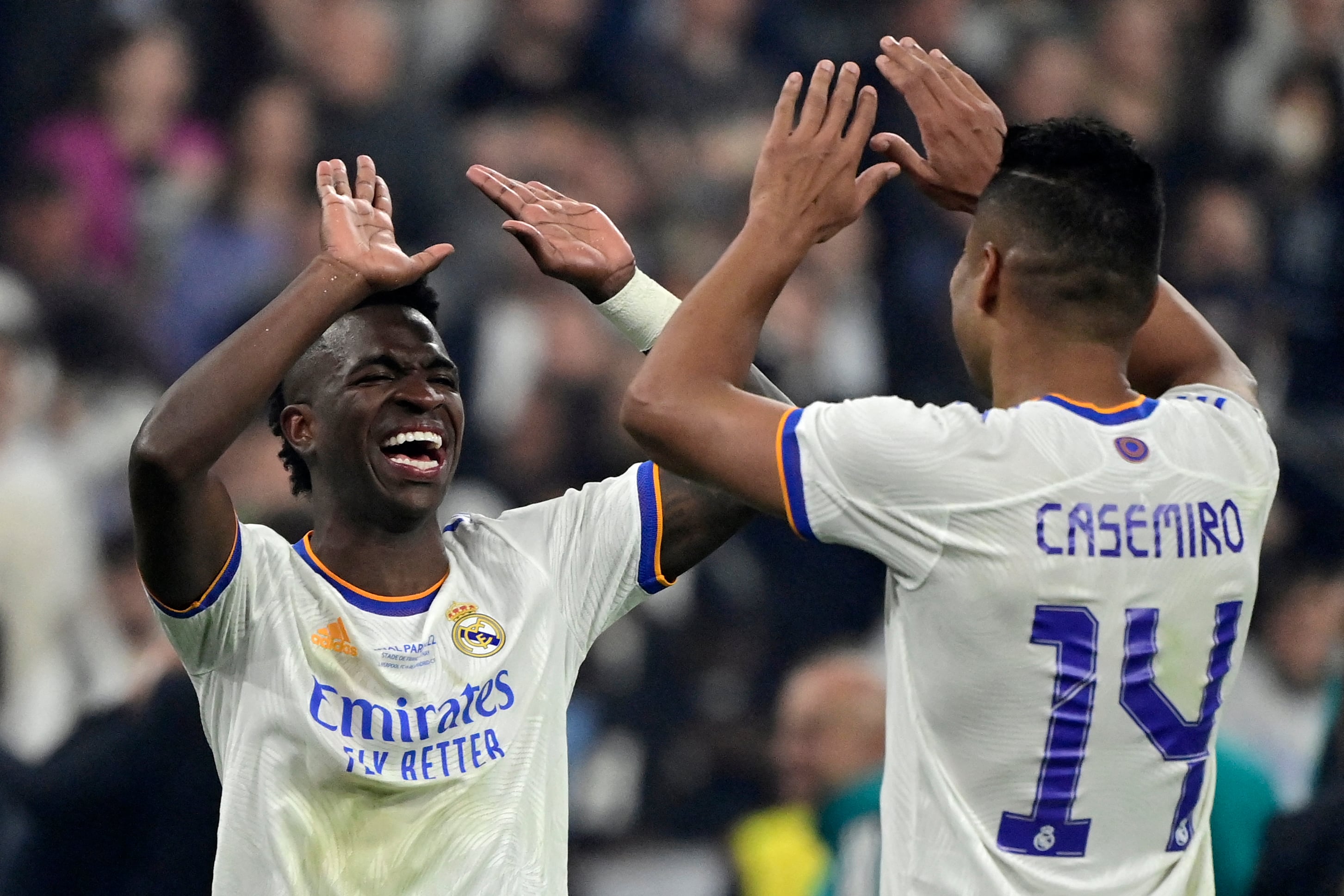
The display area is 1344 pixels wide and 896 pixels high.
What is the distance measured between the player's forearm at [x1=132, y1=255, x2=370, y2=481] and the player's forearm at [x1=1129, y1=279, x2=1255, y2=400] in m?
1.30

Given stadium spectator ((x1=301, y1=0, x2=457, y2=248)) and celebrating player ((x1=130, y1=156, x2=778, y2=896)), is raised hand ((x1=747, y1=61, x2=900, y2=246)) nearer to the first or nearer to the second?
celebrating player ((x1=130, y1=156, x2=778, y2=896))

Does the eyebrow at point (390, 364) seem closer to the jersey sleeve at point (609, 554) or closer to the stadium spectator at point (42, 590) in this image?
the jersey sleeve at point (609, 554)

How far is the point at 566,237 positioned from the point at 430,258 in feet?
1.09

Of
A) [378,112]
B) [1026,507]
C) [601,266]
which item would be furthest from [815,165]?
[378,112]

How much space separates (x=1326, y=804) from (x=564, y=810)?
13.6 feet

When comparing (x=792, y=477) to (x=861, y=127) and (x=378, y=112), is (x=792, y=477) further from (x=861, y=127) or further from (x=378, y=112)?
(x=378, y=112)

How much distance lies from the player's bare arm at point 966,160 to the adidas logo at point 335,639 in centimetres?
125

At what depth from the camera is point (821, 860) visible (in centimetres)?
576

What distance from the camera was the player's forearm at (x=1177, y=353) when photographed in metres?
2.57

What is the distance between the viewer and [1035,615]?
2.12m

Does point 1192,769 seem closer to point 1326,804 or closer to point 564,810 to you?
point 564,810

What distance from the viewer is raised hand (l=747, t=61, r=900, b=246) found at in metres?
2.28

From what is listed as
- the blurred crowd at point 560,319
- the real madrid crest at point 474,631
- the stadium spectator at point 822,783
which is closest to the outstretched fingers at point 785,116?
the real madrid crest at point 474,631

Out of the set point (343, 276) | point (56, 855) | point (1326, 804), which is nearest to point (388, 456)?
point (343, 276)
